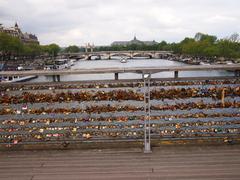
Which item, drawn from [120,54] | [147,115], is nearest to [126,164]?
[147,115]

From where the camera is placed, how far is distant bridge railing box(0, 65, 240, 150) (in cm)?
714

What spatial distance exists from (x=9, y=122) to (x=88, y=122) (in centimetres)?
173

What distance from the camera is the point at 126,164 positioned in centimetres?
595

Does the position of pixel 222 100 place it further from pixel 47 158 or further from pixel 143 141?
pixel 47 158

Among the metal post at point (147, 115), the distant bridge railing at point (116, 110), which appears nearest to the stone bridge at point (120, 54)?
the distant bridge railing at point (116, 110)

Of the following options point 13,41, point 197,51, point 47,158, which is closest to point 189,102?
point 47,158

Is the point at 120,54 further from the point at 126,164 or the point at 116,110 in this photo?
the point at 126,164

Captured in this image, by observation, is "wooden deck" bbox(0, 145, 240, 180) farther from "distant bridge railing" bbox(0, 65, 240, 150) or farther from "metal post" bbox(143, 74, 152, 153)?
"distant bridge railing" bbox(0, 65, 240, 150)

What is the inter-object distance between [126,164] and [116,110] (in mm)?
1522

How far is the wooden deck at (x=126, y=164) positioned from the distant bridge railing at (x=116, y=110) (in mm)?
518

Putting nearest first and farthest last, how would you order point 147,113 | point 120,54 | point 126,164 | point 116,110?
point 126,164, point 147,113, point 116,110, point 120,54

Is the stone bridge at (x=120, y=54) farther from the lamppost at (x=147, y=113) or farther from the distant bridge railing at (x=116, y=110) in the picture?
Result: the lamppost at (x=147, y=113)

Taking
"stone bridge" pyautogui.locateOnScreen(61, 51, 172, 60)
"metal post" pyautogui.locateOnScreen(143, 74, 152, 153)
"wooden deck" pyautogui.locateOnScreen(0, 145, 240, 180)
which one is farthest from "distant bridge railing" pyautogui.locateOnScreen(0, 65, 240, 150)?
"stone bridge" pyautogui.locateOnScreen(61, 51, 172, 60)

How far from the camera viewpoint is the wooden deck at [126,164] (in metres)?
5.46
